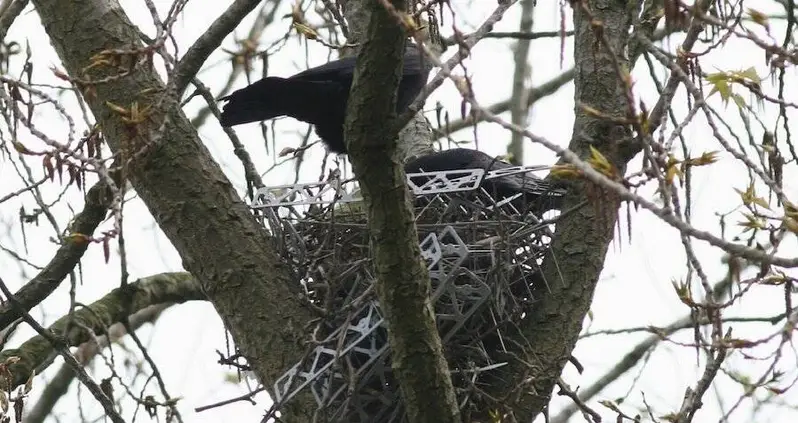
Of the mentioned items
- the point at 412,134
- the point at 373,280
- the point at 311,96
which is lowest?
the point at 373,280

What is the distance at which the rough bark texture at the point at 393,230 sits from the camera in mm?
2361

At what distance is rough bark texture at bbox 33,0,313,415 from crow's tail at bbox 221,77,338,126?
31cm

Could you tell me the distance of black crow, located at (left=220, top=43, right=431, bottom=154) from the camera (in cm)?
344

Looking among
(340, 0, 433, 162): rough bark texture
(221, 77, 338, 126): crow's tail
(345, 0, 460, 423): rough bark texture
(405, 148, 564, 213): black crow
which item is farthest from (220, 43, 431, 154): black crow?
(345, 0, 460, 423): rough bark texture

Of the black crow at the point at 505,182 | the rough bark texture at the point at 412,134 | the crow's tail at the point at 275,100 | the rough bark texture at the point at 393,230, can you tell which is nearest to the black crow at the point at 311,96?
the crow's tail at the point at 275,100

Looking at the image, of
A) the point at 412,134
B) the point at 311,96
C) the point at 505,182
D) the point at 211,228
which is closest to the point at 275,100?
the point at 311,96

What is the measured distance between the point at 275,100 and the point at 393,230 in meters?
1.10

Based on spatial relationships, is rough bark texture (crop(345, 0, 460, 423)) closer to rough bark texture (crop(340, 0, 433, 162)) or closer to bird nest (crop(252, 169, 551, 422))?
bird nest (crop(252, 169, 551, 422))

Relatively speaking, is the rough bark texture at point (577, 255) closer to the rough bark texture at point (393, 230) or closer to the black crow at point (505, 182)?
the black crow at point (505, 182)

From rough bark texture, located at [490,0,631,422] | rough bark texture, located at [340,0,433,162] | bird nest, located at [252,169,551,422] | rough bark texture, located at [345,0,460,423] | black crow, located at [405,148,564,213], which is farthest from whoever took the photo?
rough bark texture, located at [340,0,433,162]

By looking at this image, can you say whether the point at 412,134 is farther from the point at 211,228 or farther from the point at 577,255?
the point at 211,228

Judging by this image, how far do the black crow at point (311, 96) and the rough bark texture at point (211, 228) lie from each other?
0.33 m

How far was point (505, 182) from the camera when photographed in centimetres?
342

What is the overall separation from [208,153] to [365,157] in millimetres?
830
